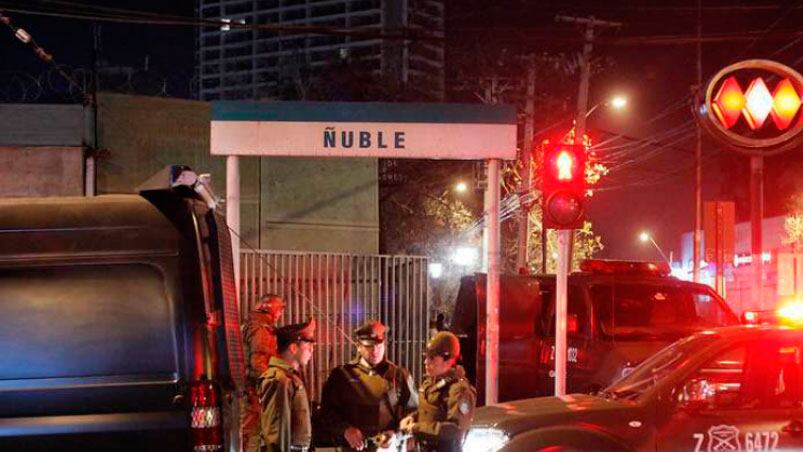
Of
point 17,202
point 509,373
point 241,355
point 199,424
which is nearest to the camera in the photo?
point 199,424

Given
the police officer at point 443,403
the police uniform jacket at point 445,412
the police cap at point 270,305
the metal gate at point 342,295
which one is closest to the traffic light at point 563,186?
the police cap at point 270,305

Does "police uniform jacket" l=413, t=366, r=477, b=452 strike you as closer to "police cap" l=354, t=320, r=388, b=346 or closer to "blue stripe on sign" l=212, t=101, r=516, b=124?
"police cap" l=354, t=320, r=388, b=346

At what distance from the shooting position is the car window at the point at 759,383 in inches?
242

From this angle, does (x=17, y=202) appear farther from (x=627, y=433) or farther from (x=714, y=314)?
(x=714, y=314)

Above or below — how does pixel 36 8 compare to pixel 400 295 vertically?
above

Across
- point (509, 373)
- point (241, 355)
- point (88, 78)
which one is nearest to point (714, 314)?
point (509, 373)

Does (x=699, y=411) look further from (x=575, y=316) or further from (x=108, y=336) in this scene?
(x=575, y=316)

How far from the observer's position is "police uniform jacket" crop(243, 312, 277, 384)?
8508 millimetres

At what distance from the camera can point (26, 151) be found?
12430mm

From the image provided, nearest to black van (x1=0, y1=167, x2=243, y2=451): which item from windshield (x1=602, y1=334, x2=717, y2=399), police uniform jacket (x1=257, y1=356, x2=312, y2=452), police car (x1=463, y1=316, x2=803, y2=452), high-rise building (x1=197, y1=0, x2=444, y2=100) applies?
police uniform jacket (x1=257, y1=356, x2=312, y2=452)

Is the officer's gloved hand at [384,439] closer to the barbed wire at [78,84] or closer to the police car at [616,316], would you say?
the police car at [616,316]

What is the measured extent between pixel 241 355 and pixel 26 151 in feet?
27.3

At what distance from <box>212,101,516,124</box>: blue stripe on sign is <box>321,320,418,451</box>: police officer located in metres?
3.75

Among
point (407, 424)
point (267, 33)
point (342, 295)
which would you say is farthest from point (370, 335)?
point (267, 33)
